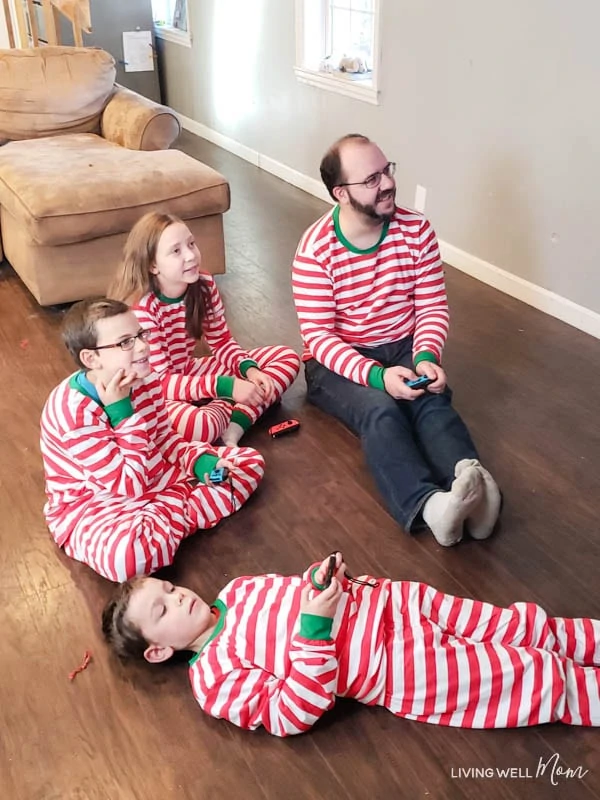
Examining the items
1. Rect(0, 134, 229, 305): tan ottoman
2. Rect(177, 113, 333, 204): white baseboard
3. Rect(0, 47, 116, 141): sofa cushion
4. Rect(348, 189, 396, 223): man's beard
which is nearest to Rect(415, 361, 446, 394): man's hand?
Rect(348, 189, 396, 223): man's beard

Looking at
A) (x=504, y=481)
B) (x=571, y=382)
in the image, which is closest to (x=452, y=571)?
(x=504, y=481)

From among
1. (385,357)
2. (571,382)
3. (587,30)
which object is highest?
(587,30)

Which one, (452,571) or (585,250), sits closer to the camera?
(452,571)

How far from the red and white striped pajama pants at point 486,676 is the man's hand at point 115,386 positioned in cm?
70

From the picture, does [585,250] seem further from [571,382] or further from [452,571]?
[452,571]

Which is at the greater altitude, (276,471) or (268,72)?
(268,72)

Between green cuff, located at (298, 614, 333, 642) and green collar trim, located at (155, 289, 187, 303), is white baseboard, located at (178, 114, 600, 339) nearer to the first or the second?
green collar trim, located at (155, 289, 187, 303)

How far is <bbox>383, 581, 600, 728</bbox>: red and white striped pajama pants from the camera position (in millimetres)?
1359

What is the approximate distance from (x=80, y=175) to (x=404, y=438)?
1.75 metres

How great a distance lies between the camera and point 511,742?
138 centimetres

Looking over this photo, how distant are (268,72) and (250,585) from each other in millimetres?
3757

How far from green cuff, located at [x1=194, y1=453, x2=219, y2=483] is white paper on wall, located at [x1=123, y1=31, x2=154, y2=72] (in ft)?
14.4

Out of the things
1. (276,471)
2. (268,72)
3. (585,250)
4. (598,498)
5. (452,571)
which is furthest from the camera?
(268,72)

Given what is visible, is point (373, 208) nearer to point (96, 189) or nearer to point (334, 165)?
point (334, 165)
